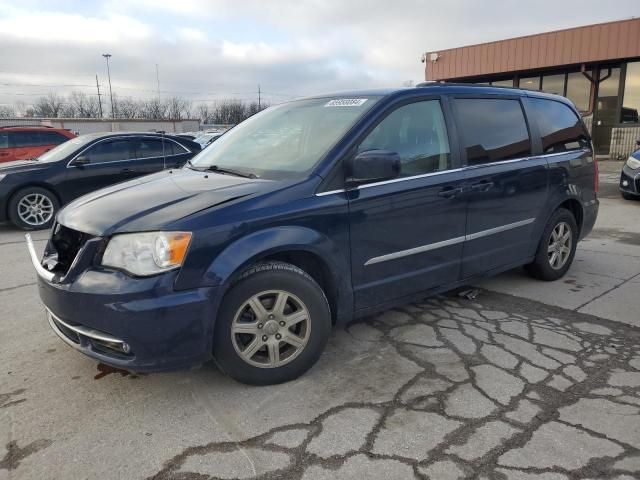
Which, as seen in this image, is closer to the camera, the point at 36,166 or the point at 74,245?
the point at 74,245

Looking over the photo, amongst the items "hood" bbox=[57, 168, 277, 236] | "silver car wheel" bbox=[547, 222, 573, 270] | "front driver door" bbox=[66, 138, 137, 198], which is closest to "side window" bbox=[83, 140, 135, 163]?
"front driver door" bbox=[66, 138, 137, 198]

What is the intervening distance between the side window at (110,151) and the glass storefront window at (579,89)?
17.6 meters

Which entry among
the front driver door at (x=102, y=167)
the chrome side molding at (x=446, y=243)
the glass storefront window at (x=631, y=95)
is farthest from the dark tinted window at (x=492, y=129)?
the glass storefront window at (x=631, y=95)

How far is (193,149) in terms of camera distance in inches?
385

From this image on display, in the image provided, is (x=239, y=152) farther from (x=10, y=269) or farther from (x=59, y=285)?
(x=10, y=269)

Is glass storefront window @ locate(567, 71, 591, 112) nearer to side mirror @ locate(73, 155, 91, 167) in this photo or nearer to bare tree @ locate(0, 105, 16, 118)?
side mirror @ locate(73, 155, 91, 167)

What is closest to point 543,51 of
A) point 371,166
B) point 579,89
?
point 579,89

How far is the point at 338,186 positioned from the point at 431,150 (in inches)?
36.6

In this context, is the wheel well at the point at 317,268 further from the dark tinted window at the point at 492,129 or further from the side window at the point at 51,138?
the side window at the point at 51,138

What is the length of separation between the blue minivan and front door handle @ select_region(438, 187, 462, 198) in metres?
0.01

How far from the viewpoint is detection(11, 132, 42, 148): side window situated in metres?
11.7

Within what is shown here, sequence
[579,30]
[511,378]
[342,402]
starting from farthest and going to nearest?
1. [579,30]
2. [511,378]
3. [342,402]

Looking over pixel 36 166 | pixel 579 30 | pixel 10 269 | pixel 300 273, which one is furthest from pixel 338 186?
pixel 579 30

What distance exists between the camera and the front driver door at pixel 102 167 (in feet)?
27.3
